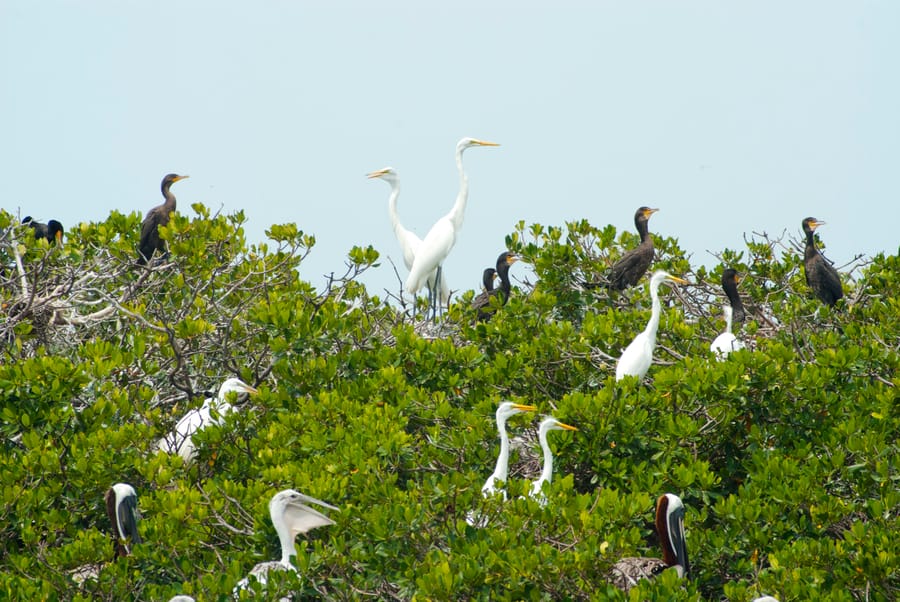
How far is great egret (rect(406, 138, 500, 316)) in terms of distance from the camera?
1227cm

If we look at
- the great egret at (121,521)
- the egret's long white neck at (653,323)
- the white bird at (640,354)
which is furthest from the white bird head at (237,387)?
the egret's long white neck at (653,323)

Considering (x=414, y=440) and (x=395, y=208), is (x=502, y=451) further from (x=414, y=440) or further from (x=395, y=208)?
(x=395, y=208)

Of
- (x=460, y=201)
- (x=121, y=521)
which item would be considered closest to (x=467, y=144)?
(x=460, y=201)

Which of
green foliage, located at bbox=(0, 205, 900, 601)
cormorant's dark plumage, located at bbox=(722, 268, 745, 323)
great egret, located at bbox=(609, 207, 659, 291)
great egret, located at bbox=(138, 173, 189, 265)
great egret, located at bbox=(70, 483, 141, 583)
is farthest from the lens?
great egret, located at bbox=(138, 173, 189, 265)

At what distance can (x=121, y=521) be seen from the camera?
20.0ft

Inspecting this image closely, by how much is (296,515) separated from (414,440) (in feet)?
4.10

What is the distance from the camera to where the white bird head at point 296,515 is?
5590mm

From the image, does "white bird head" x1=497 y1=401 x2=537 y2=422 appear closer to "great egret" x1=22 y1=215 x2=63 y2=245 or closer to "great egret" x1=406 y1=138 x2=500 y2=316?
"great egret" x1=406 y1=138 x2=500 y2=316

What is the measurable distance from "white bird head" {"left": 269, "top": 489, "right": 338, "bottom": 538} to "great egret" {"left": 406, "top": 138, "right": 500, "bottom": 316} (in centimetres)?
648

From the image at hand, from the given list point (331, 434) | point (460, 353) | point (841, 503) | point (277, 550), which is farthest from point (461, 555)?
point (460, 353)

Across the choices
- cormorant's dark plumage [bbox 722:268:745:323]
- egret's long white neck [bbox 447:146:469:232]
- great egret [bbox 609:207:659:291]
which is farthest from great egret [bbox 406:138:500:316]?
cormorant's dark plumage [bbox 722:268:745:323]

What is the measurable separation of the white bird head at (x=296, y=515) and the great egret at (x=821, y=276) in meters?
5.49

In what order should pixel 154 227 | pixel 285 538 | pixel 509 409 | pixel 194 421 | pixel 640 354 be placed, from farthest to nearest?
1. pixel 154 227
2. pixel 640 354
3. pixel 194 421
4. pixel 509 409
5. pixel 285 538

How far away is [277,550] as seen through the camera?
593 centimetres
